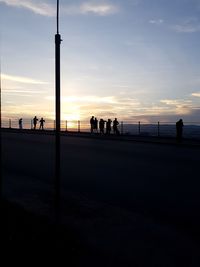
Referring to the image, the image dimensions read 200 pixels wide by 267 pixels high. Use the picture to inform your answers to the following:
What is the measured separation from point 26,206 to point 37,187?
2.45m

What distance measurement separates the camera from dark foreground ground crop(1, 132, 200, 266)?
582cm

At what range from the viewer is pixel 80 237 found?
6559mm

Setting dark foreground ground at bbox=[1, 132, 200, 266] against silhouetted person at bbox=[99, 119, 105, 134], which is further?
silhouetted person at bbox=[99, 119, 105, 134]

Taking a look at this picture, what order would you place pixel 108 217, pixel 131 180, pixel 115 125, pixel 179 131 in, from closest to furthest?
pixel 108 217, pixel 131 180, pixel 179 131, pixel 115 125

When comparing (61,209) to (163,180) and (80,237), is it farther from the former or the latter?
(163,180)

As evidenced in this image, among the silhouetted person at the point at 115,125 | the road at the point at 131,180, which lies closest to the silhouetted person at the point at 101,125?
the silhouetted person at the point at 115,125

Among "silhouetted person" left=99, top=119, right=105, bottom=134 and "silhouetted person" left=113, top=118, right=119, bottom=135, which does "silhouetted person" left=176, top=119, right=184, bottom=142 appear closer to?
"silhouetted person" left=113, top=118, right=119, bottom=135

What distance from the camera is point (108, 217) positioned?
7855 millimetres

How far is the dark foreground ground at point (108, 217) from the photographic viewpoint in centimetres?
582

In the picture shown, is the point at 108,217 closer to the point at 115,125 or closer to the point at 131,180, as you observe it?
the point at 131,180

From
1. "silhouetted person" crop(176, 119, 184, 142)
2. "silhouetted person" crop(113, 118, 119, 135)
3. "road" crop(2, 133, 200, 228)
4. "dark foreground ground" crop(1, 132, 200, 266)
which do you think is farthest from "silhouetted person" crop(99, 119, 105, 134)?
"dark foreground ground" crop(1, 132, 200, 266)

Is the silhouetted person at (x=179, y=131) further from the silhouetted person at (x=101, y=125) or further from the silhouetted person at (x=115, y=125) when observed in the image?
the silhouetted person at (x=101, y=125)

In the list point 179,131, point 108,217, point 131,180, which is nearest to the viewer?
point 108,217

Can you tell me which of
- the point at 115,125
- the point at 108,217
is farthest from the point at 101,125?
the point at 108,217
